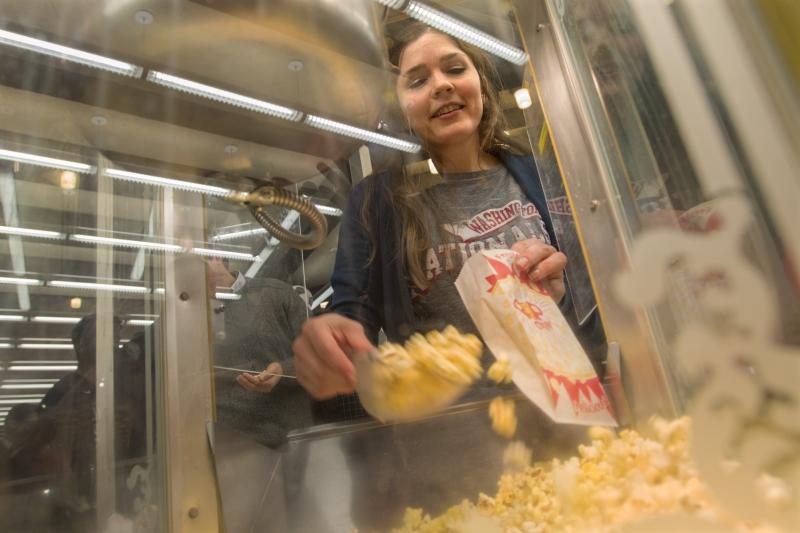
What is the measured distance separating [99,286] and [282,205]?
31 cm

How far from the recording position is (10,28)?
28.2 inches

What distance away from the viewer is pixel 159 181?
81 cm

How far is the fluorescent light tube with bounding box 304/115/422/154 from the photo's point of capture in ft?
2.51

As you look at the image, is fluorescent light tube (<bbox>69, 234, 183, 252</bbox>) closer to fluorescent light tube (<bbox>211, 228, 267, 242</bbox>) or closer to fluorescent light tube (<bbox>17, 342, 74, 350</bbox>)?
fluorescent light tube (<bbox>211, 228, 267, 242</bbox>)

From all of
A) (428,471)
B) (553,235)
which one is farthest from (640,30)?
(428,471)

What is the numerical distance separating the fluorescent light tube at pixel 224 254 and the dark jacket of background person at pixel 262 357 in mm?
38

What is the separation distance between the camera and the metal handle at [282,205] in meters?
0.79

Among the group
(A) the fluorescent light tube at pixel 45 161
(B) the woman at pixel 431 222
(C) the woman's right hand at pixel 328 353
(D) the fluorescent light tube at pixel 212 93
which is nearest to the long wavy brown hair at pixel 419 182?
(B) the woman at pixel 431 222

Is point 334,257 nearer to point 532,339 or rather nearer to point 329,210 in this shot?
point 329,210

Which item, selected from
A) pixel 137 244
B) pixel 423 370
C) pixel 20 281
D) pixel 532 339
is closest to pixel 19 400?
pixel 20 281

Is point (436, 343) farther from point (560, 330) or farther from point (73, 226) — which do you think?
point (73, 226)

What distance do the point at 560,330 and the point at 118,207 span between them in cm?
69

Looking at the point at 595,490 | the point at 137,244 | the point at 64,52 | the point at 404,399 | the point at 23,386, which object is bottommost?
the point at 595,490

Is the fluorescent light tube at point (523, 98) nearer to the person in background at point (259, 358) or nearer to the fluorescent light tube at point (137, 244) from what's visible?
the person in background at point (259, 358)
